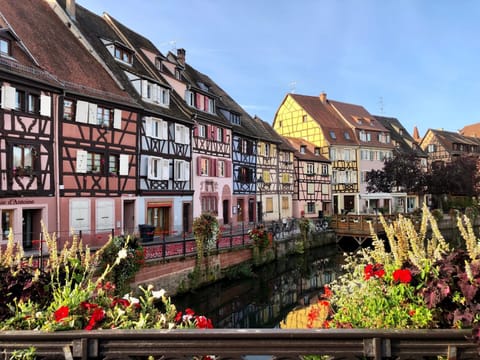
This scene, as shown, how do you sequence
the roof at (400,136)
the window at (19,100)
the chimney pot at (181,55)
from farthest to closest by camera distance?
the roof at (400,136), the chimney pot at (181,55), the window at (19,100)

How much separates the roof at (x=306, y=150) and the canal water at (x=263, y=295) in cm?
1556

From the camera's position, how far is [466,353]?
2.55 metres

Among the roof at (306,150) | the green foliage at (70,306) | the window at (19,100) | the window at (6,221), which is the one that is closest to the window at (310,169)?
the roof at (306,150)

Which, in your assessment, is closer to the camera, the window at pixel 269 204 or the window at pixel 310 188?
the window at pixel 269 204

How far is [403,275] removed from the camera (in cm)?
296

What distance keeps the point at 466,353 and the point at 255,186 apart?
91.5 ft

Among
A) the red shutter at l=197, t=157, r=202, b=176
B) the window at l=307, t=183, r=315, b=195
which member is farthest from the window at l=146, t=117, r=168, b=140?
the window at l=307, t=183, r=315, b=195

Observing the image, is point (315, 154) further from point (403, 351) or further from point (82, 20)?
point (403, 351)

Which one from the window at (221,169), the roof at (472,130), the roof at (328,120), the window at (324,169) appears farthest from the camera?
the roof at (472,130)

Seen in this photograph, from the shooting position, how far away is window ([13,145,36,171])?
13384 mm

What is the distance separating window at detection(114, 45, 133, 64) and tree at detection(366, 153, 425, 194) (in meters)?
25.7

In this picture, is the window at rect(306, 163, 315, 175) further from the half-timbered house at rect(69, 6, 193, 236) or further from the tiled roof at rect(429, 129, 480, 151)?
the tiled roof at rect(429, 129, 480, 151)

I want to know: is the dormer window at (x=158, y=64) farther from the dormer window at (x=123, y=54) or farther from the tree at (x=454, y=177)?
the tree at (x=454, y=177)

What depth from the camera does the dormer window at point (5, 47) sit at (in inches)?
525
